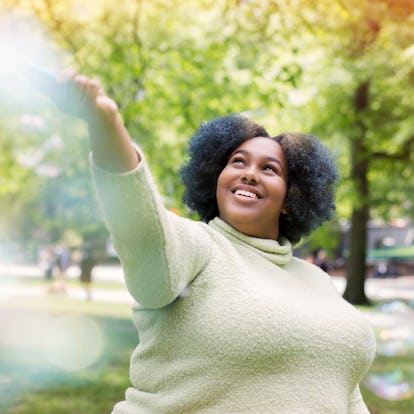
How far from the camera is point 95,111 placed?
141cm

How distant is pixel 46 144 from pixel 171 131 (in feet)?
15.7

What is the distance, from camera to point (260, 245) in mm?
2113

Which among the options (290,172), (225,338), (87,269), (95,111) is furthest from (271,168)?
(87,269)

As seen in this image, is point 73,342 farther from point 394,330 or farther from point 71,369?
point 394,330

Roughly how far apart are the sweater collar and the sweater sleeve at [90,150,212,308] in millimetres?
306

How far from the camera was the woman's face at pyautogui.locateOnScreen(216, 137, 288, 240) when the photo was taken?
2.12 meters

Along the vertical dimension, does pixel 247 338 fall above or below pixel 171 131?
above

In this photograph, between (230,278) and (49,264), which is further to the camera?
(49,264)

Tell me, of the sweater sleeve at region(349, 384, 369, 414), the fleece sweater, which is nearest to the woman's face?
the fleece sweater

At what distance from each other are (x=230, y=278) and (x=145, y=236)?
1.31ft

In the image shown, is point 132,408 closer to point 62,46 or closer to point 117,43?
point 117,43

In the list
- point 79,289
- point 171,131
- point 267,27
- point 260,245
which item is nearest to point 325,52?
point 171,131

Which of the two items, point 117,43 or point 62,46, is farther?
point 62,46

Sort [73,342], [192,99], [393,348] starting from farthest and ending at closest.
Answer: [393,348], [73,342], [192,99]
